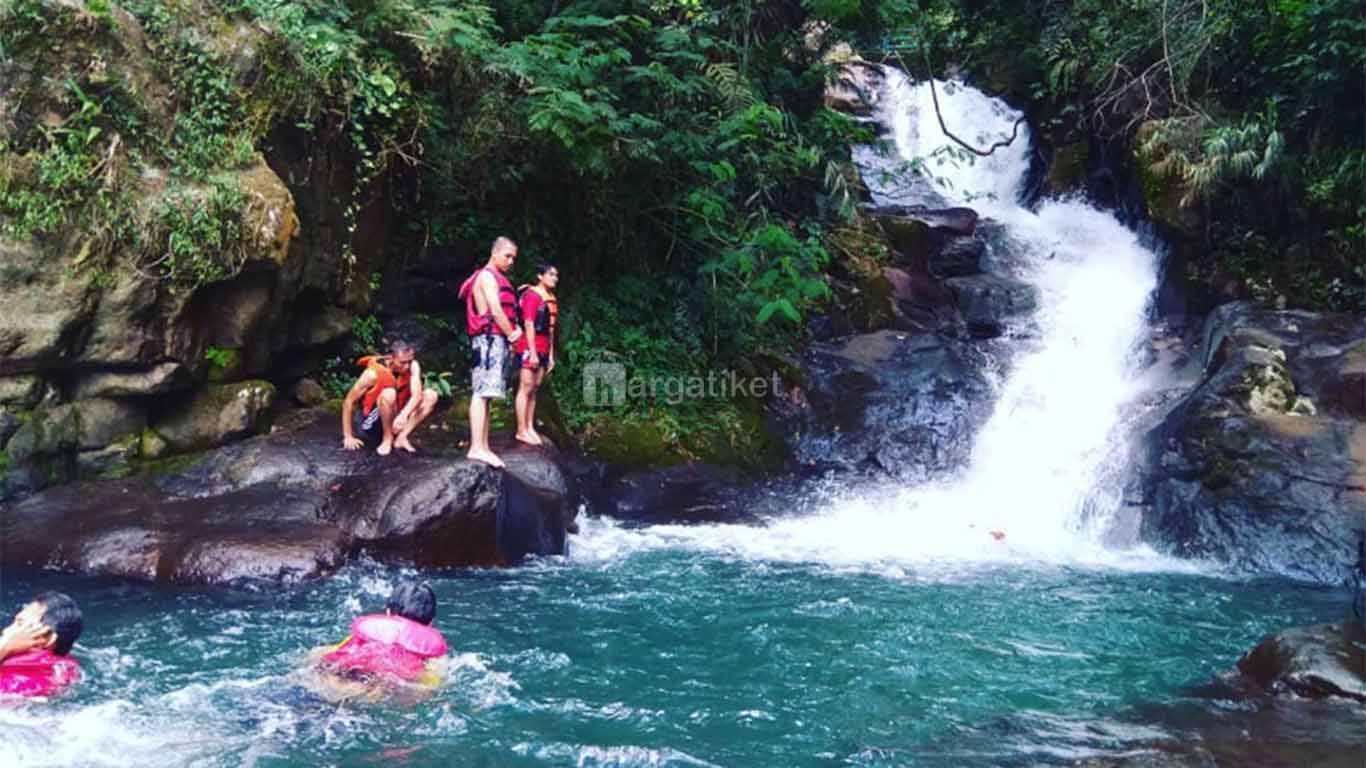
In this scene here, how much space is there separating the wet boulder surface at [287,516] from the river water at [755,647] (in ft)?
0.76

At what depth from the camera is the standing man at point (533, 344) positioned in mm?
9828

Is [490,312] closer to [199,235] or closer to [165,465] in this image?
[199,235]

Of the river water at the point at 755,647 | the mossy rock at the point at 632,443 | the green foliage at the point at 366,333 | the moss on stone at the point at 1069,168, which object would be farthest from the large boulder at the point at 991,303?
the green foliage at the point at 366,333

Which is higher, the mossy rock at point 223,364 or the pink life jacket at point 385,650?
the mossy rock at point 223,364

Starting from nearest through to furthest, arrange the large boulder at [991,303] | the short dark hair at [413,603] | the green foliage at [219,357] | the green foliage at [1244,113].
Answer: the short dark hair at [413,603]
the green foliage at [219,357]
the green foliage at [1244,113]
the large boulder at [991,303]

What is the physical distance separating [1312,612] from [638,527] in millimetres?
5364

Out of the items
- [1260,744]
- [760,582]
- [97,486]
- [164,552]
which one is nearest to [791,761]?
[1260,744]

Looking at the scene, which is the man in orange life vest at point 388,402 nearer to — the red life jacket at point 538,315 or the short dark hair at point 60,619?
the red life jacket at point 538,315

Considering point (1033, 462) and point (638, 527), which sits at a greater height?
point (1033, 462)

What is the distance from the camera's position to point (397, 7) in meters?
10.9

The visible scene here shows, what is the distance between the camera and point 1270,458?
9695 mm

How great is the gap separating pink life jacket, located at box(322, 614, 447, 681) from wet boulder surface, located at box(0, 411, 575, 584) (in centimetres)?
225

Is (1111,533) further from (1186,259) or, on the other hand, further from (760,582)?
(1186,259)

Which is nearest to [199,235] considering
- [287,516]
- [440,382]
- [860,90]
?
[287,516]
